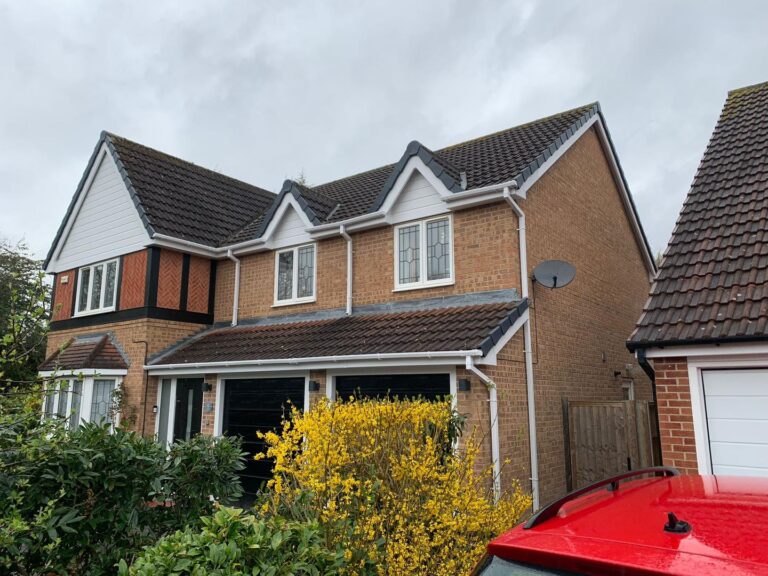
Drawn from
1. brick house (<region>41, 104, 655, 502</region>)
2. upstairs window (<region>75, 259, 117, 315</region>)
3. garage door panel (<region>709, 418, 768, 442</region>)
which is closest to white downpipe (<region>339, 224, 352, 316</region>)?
brick house (<region>41, 104, 655, 502</region>)

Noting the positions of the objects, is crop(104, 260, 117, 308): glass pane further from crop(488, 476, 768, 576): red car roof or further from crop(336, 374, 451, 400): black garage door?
crop(488, 476, 768, 576): red car roof

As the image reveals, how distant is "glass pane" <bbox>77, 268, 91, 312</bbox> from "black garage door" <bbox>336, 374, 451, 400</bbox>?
10469 mm

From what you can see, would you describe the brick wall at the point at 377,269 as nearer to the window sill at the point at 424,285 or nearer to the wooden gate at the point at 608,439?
the window sill at the point at 424,285

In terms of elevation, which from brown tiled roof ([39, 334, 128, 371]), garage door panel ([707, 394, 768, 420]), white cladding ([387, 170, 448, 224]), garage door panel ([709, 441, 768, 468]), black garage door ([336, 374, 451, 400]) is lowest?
garage door panel ([709, 441, 768, 468])

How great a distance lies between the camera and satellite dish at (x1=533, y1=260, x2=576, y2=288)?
10.2m

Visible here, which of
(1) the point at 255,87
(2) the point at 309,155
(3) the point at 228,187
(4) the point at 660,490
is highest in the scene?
(2) the point at 309,155

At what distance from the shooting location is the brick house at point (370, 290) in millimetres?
10000

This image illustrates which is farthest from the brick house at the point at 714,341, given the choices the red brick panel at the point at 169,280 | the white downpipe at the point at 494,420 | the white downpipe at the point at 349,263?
the red brick panel at the point at 169,280

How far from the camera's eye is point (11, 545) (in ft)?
14.2

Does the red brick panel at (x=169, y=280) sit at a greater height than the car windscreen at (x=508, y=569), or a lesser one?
greater

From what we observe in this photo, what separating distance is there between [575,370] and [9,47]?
15314 mm

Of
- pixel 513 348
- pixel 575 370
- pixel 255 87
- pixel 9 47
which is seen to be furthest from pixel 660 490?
pixel 255 87

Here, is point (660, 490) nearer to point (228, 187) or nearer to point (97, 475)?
point (97, 475)

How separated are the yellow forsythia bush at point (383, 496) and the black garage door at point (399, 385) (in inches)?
144
